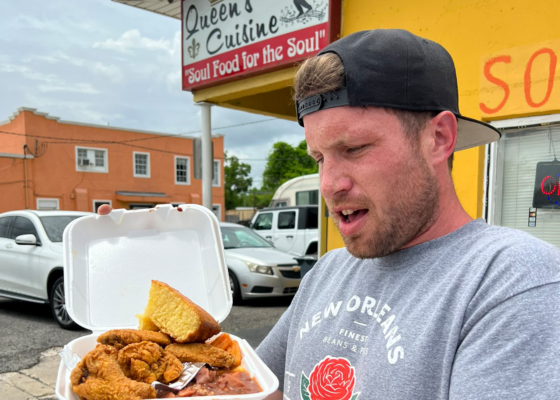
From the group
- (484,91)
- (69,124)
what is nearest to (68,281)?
(484,91)

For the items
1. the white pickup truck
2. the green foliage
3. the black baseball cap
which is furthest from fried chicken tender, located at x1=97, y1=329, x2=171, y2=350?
the green foliage

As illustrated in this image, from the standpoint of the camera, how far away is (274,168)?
52938mm

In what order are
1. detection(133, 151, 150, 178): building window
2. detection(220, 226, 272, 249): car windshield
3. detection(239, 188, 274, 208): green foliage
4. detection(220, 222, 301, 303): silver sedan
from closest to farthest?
detection(220, 222, 301, 303): silver sedan, detection(220, 226, 272, 249): car windshield, detection(133, 151, 150, 178): building window, detection(239, 188, 274, 208): green foliage

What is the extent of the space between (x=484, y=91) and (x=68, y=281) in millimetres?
3479

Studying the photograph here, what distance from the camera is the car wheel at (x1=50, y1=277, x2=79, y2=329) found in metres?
6.54

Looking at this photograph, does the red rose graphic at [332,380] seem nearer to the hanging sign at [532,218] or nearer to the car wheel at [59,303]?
the hanging sign at [532,218]

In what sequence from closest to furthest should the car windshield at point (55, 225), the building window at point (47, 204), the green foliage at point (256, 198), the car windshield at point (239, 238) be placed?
the car windshield at point (55, 225) < the car windshield at point (239, 238) < the building window at point (47, 204) < the green foliage at point (256, 198)

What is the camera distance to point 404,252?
3.91 ft

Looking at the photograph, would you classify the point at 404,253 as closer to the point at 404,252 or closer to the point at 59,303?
the point at 404,252

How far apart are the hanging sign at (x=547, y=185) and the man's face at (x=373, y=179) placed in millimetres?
2873

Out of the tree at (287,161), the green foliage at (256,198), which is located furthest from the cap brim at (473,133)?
the green foliage at (256,198)

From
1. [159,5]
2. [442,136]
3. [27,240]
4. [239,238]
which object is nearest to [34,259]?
[27,240]

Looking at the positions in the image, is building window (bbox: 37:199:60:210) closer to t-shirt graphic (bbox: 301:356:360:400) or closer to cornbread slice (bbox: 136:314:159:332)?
cornbread slice (bbox: 136:314:159:332)

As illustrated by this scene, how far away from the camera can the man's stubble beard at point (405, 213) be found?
113cm
